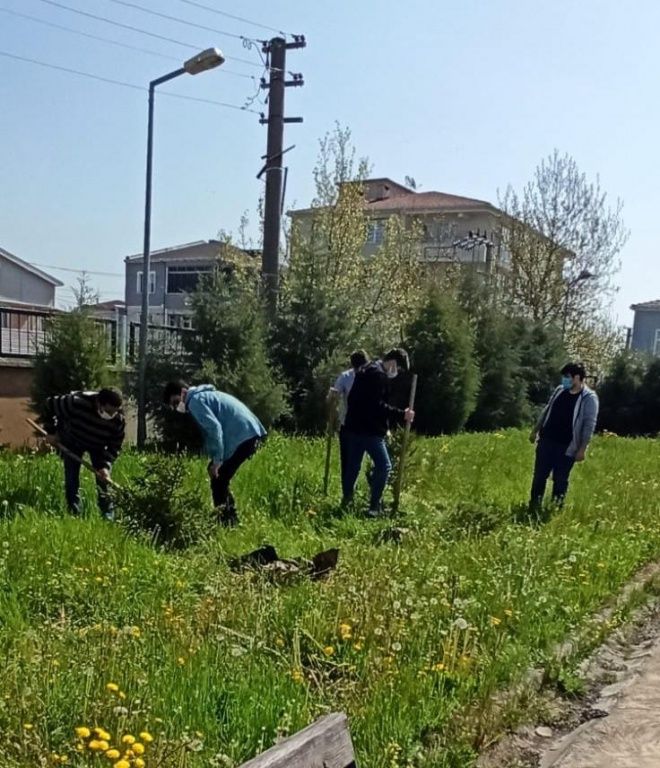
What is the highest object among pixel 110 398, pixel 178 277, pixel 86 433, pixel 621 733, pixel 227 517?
pixel 178 277

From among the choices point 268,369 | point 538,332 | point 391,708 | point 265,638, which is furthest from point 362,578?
point 538,332

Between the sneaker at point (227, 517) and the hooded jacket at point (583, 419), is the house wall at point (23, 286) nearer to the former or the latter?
the sneaker at point (227, 517)

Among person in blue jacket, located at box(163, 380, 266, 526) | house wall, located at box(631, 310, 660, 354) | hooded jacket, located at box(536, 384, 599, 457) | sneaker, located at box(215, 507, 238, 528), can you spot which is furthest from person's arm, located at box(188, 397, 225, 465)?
house wall, located at box(631, 310, 660, 354)

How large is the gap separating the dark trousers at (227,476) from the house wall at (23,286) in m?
45.5

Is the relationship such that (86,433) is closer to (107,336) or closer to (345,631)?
(345,631)

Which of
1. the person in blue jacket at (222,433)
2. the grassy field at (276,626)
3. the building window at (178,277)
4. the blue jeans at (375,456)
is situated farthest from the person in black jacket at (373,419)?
the building window at (178,277)

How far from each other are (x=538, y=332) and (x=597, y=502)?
48.3 ft

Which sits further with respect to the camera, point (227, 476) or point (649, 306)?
point (649, 306)

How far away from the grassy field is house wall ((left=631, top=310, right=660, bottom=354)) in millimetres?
55413

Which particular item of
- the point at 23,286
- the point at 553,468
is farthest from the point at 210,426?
the point at 23,286

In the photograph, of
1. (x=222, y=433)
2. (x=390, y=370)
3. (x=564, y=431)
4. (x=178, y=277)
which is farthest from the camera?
(x=178, y=277)

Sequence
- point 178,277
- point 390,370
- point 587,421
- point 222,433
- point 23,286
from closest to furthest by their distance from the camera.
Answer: point 222,433 < point 587,421 < point 390,370 < point 23,286 < point 178,277

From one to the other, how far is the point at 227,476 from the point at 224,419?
0.56m

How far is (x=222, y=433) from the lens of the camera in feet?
23.7
